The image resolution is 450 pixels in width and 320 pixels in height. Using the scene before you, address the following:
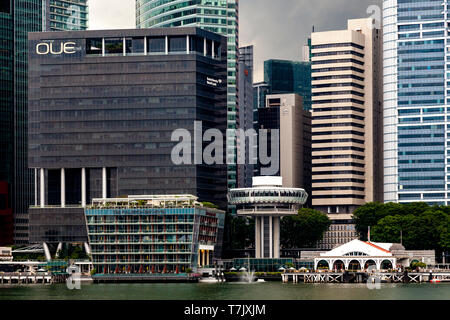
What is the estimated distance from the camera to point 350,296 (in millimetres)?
153250
